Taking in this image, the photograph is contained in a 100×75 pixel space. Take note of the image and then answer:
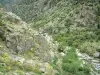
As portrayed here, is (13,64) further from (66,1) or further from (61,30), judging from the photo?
(66,1)

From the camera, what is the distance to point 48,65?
80.3 feet

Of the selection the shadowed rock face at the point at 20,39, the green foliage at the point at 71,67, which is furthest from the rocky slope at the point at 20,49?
the green foliage at the point at 71,67

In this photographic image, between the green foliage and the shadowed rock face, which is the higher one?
the shadowed rock face

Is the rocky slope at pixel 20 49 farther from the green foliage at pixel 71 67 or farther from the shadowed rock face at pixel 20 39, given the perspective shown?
the green foliage at pixel 71 67

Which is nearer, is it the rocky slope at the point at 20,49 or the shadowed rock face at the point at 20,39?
the rocky slope at the point at 20,49

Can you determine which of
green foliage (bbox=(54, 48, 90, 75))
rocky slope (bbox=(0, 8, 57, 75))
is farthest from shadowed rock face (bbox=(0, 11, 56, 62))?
green foliage (bbox=(54, 48, 90, 75))

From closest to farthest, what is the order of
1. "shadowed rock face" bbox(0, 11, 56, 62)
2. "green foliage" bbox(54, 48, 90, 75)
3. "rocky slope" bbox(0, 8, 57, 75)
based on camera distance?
"rocky slope" bbox(0, 8, 57, 75), "shadowed rock face" bbox(0, 11, 56, 62), "green foliage" bbox(54, 48, 90, 75)

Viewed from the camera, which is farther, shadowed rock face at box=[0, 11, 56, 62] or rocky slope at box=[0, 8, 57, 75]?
shadowed rock face at box=[0, 11, 56, 62]

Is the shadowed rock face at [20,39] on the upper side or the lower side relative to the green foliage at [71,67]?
upper

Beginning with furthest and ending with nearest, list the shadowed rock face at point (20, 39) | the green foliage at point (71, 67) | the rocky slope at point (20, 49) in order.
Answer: the green foliage at point (71, 67) < the shadowed rock face at point (20, 39) < the rocky slope at point (20, 49)

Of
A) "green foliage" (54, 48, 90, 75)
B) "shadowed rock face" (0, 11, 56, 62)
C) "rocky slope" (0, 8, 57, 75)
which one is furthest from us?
"green foliage" (54, 48, 90, 75)

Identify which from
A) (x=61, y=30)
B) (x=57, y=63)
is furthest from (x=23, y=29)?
(x=61, y=30)

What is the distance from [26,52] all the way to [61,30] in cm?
9788

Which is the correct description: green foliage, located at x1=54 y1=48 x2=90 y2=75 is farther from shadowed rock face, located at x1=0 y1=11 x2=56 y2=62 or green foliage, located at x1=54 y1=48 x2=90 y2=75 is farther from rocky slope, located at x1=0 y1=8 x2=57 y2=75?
shadowed rock face, located at x1=0 y1=11 x2=56 y2=62
